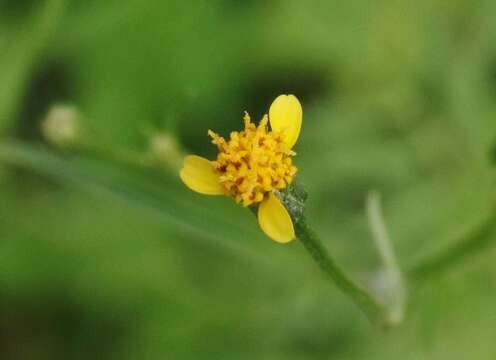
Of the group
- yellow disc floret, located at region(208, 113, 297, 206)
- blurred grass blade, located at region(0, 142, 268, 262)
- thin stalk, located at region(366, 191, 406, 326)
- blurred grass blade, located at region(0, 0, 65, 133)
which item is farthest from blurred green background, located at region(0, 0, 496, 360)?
yellow disc floret, located at region(208, 113, 297, 206)

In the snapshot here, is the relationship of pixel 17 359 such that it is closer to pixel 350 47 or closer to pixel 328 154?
pixel 328 154

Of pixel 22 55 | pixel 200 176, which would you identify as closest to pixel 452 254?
pixel 200 176

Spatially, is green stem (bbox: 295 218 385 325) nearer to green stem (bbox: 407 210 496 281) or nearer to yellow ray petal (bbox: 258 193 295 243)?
yellow ray petal (bbox: 258 193 295 243)

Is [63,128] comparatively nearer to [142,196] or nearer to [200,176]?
[142,196]

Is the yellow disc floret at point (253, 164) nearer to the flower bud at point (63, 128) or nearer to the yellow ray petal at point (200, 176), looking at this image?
the yellow ray petal at point (200, 176)

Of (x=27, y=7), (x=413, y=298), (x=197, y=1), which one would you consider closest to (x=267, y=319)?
(x=413, y=298)
